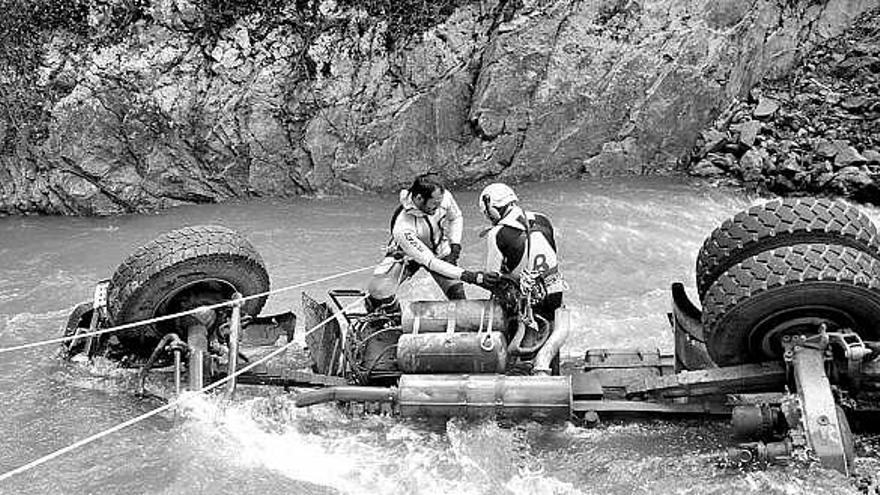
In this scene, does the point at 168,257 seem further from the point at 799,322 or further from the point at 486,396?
the point at 799,322

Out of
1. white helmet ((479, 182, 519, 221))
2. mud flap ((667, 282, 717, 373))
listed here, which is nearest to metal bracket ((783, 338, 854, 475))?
mud flap ((667, 282, 717, 373))

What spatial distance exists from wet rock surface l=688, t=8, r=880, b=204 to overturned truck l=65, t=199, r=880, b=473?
6604 mm

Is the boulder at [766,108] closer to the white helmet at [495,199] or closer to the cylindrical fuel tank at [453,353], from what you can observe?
the white helmet at [495,199]

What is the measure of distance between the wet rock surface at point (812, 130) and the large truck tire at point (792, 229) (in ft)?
22.9

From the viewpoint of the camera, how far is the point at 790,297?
5.68 metres

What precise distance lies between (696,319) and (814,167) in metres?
7.16

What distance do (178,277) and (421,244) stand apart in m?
1.92

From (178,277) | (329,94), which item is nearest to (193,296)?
(178,277)

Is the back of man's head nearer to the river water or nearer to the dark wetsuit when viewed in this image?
the dark wetsuit

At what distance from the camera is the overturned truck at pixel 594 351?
5.65 meters

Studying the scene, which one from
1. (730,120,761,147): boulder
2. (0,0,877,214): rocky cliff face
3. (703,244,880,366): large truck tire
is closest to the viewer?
(703,244,880,366): large truck tire

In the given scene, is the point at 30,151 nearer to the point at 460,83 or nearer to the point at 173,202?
the point at 173,202

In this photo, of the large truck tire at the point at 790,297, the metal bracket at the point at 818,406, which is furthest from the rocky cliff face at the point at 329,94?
the metal bracket at the point at 818,406

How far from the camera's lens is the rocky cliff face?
13.9 meters
